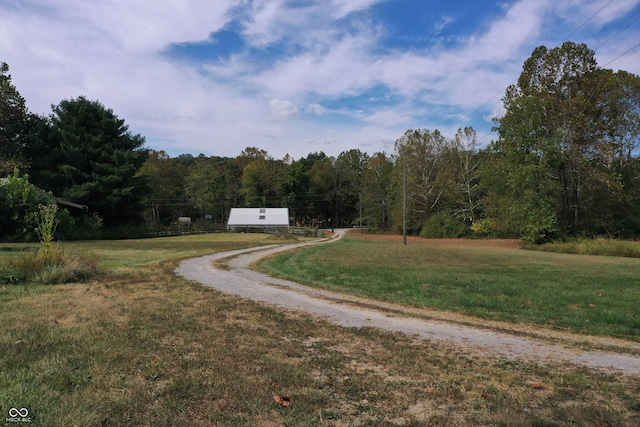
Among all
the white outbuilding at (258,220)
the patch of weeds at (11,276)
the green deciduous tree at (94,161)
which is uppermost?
the green deciduous tree at (94,161)

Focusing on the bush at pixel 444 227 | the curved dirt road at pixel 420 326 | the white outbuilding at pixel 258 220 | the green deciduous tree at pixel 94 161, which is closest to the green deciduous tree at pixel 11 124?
the green deciduous tree at pixel 94 161

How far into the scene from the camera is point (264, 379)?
384cm

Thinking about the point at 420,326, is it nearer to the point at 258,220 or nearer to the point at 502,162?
the point at 502,162

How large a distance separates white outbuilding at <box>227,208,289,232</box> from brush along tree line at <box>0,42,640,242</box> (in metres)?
17.2

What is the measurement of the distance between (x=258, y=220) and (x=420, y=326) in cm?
6145

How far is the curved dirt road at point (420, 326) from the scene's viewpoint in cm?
517

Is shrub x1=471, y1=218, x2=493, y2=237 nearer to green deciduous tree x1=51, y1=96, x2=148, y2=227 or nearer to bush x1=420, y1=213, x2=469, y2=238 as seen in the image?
bush x1=420, y1=213, x2=469, y2=238

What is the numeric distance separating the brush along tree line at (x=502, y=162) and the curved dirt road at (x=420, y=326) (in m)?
30.2

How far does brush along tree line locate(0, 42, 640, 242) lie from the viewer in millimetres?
33406

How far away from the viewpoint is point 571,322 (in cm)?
747

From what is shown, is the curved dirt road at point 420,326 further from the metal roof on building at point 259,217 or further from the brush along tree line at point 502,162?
the metal roof on building at point 259,217
